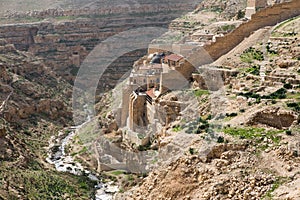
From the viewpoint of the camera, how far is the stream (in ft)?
130

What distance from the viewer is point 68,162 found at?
4938 centimetres

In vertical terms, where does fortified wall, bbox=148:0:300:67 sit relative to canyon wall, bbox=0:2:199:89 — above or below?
above

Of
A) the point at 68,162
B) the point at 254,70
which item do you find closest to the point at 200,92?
the point at 254,70

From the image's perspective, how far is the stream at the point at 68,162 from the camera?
130 ft

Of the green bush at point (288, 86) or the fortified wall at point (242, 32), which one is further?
the fortified wall at point (242, 32)

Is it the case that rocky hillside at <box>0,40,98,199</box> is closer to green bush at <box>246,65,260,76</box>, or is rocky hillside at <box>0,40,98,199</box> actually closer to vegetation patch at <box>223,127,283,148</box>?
green bush at <box>246,65,260,76</box>

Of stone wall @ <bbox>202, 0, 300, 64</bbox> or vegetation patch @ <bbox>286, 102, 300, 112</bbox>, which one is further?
stone wall @ <bbox>202, 0, 300, 64</bbox>

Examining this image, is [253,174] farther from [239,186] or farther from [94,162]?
[94,162]

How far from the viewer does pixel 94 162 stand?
4731cm

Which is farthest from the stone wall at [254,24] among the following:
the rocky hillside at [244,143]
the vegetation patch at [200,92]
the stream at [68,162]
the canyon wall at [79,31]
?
the canyon wall at [79,31]

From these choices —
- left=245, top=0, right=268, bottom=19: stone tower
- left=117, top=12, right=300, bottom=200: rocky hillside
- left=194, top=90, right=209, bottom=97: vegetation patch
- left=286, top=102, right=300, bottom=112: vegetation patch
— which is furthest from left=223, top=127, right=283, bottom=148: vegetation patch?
left=245, top=0, right=268, bottom=19: stone tower

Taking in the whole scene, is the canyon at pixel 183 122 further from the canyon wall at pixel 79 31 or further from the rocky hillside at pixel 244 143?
the canyon wall at pixel 79 31

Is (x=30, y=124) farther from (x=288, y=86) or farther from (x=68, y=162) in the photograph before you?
(x=288, y=86)

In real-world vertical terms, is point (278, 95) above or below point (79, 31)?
above
